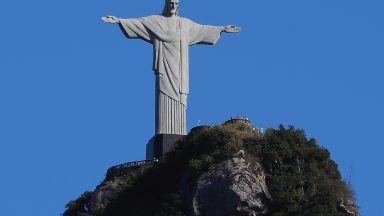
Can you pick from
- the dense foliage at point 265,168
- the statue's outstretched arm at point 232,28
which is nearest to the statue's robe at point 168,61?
the statue's outstretched arm at point 232,28

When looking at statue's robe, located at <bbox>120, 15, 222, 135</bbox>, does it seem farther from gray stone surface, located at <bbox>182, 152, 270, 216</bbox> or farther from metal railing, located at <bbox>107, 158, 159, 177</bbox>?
gray stone surface, located at <bbox>182, 152, 270, 216</bbox>

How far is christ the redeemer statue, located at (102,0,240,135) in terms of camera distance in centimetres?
7250

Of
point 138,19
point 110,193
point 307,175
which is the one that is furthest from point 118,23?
point 307,175

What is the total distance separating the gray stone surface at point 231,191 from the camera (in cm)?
6412

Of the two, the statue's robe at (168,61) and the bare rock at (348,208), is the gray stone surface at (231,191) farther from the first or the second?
the statue's robe at (168,61)

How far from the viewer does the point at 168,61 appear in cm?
7306

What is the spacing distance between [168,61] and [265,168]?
9267mm

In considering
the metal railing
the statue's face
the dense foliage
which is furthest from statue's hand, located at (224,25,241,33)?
the metal railing

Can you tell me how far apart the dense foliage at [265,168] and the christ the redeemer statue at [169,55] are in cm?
347

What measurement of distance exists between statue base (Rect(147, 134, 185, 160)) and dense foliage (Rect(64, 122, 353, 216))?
1.37 m

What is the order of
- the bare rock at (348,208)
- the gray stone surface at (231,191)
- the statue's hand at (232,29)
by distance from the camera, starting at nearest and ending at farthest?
the gray stone surface at (231,191)
the bare rock at (348,208)
the statue's hand at (232,29)

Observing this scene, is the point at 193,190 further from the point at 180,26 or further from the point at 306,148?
the point at 180,26

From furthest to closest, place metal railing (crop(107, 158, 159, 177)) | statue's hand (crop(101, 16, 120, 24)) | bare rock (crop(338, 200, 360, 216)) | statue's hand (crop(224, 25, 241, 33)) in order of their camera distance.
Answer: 1. statue's hand (crop(224, 25, 241, 33))
2. statue's hand (crop(101, 16, 120, 24))
3. metal railing (crop(107, 158, 159, 177))
4. bare rock (crop(338, 200, 360, 216))

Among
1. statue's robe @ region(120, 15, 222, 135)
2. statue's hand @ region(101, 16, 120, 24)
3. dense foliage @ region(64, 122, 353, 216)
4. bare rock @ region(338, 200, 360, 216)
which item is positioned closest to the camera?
dense foliage @ region(64, 122, 353, 216)
